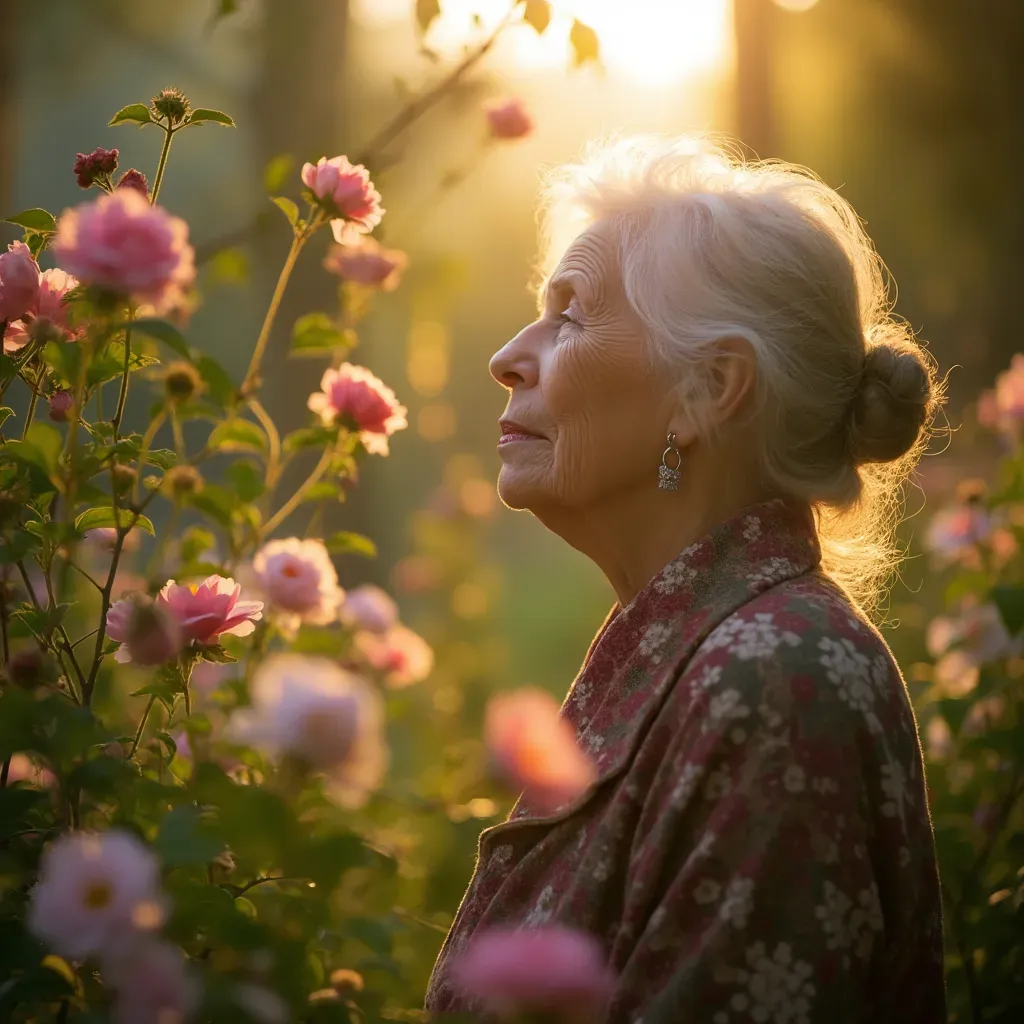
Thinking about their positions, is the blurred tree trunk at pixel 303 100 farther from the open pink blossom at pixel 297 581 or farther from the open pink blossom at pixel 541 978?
the open pink blossom at pixel 541 978

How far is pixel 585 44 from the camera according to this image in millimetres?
1860

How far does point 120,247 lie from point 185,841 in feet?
1.75

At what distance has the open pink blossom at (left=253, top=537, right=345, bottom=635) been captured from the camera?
1.77m

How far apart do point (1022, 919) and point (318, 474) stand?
154cm

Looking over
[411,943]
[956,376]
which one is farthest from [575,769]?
[956,376]

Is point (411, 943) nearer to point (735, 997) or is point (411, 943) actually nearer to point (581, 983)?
point (735, 997)

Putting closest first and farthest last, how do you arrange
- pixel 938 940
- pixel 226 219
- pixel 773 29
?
pixel 938 940 → pixel 773 29 → pixel 226 219

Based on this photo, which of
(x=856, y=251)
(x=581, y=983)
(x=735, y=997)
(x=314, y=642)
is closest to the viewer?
(x=581, y=983)

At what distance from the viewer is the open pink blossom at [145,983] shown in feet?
2.80

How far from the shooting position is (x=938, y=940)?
5.01 ft

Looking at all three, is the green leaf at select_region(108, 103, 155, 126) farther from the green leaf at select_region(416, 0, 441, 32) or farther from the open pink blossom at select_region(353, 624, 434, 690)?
the open pink blossom at select_region(353, 624, 434, 690)

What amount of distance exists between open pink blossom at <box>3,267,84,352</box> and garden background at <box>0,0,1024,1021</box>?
700 mm

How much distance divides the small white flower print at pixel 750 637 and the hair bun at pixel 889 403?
46 centimetres

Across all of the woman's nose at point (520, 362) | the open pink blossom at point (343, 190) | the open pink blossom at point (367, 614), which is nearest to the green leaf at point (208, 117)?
the open pink blossom at point (343, 190)
